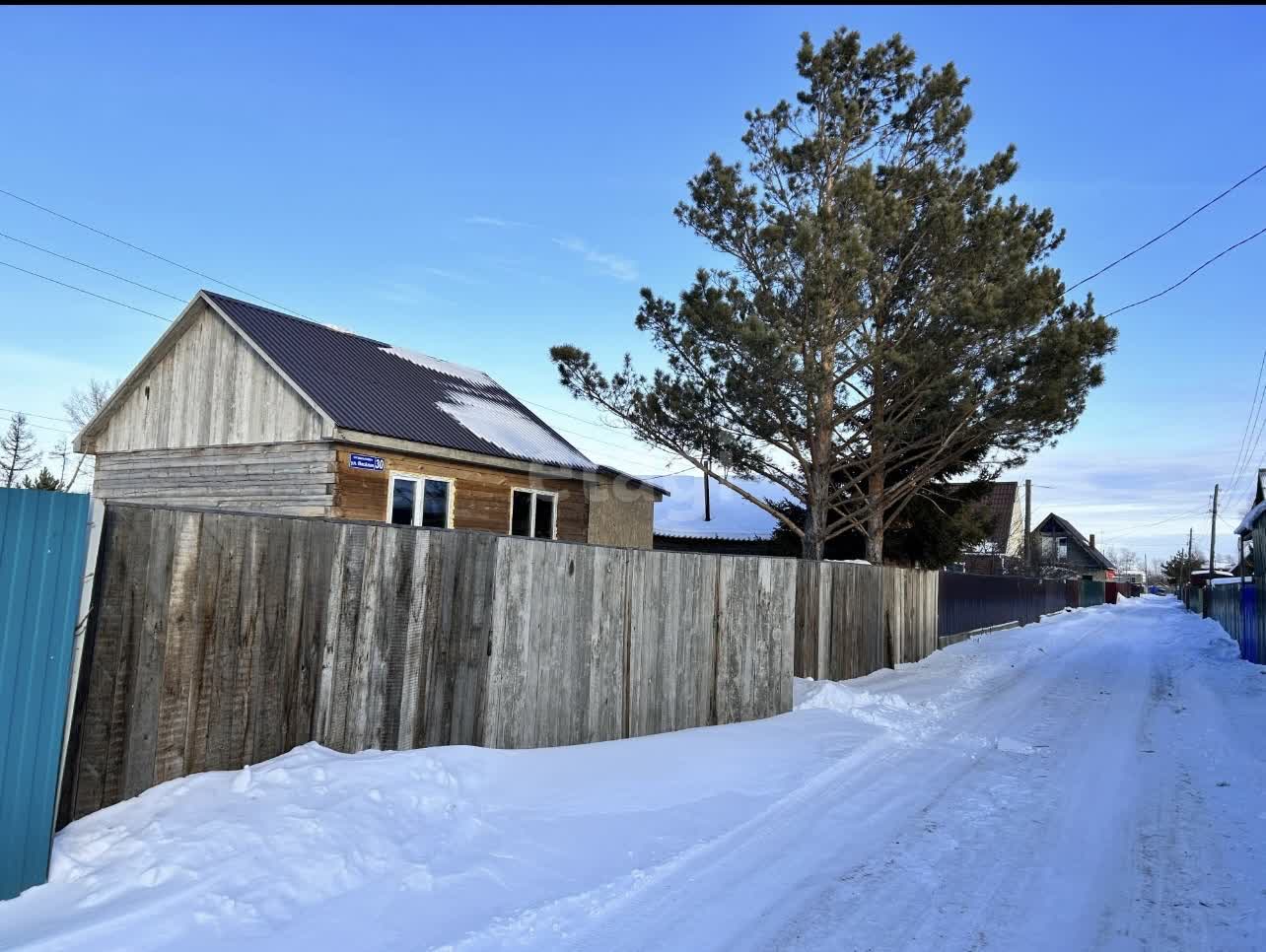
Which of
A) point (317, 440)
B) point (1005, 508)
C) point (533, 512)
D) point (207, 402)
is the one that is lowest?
point (533, 512)

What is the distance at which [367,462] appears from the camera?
14.6 m

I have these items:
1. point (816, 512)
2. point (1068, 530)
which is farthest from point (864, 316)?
point (1068, 530)

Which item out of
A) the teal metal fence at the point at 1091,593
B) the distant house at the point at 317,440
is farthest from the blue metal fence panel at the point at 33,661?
the teal metal fence at the point at 1091,593

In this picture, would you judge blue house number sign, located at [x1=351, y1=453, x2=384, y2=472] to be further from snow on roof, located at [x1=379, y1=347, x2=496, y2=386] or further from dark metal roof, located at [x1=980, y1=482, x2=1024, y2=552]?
dark metal roof, located at [x1=980, y1=482, x2=1024, y2=552]

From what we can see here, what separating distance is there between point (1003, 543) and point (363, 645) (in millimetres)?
47664

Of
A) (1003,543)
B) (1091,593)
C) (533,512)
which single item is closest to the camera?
(533,512)

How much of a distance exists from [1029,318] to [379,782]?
13.1 meters

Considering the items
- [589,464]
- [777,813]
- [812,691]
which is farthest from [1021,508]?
[777,813]

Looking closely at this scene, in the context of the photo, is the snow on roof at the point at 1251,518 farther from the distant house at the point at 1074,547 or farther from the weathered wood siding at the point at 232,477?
the distant house at the point at 1074,547

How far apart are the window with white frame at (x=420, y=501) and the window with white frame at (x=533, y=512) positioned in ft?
5.64

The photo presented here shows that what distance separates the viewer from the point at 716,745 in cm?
764

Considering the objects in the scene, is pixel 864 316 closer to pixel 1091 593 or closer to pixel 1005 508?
pixel 1005 508

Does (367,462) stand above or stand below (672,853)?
above

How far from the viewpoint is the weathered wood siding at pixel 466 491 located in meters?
14.4
